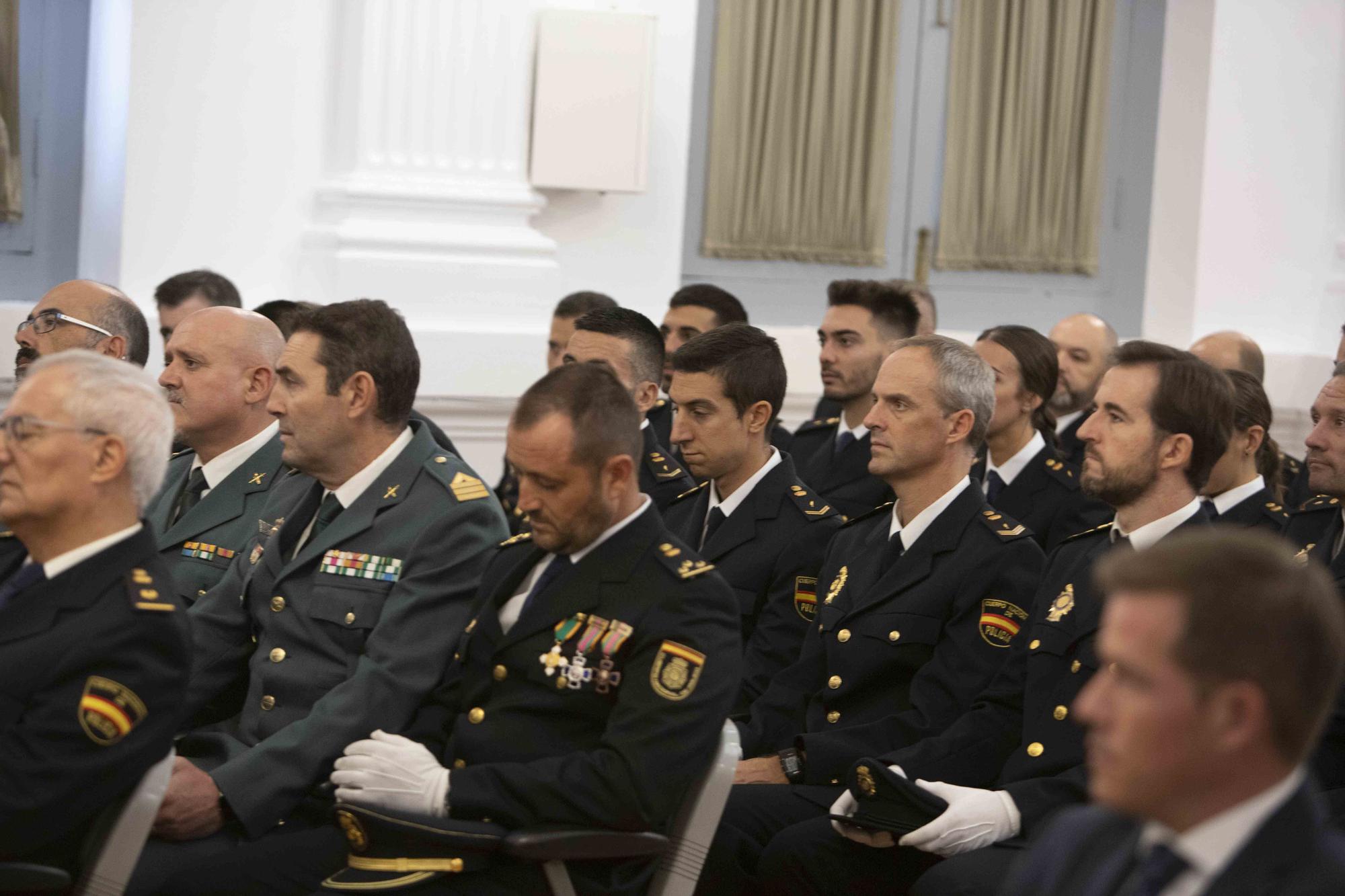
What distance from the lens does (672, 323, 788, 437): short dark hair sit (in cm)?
352

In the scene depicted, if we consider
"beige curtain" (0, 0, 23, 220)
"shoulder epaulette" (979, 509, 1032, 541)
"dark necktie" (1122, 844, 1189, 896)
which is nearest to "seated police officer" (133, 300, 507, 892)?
"shoulder epaulette" (979, 509, 1032, 541)

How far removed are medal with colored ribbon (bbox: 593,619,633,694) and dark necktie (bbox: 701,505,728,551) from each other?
1109 millimetres

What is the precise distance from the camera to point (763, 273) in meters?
6.72

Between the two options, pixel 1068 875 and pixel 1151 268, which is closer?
pixel 1068 875

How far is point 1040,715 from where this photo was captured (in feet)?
8.78

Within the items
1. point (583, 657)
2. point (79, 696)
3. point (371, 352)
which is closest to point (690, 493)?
point (371, 352)

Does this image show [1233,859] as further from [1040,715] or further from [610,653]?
[1040,715]

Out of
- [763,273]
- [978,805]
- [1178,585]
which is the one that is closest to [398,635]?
[978,805]

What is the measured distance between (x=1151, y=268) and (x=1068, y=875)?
19.8ft

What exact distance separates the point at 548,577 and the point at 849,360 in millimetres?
2661

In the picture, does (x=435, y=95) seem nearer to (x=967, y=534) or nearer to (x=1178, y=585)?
(x=967, y=534)

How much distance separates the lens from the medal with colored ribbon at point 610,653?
230 centimetres

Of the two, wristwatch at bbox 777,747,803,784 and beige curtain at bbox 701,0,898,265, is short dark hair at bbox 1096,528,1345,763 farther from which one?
beige curtain at bbox 701,0,898,265

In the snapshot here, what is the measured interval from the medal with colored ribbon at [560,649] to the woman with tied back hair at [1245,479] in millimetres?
1904
